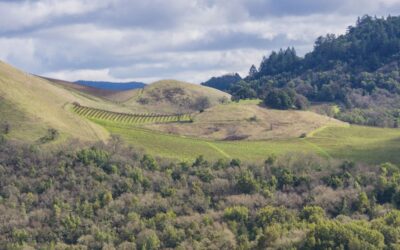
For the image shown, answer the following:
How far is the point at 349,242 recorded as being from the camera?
6266 cm

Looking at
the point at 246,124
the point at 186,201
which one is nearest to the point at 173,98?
the point at 246,124

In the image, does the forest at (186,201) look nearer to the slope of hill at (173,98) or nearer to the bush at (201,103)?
the slope of hill at (173,98)

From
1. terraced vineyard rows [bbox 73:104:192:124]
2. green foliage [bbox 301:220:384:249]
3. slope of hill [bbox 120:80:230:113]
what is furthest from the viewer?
slope of hill [bbox 120:80:230:113]

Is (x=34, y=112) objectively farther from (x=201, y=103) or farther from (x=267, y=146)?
(x=201, y=103)

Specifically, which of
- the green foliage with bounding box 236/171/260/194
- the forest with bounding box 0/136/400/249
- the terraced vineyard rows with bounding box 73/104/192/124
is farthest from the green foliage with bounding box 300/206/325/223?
the terraced vineyard rows with bounding box 73/104/192/124

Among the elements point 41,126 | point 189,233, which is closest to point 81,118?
point 41,126

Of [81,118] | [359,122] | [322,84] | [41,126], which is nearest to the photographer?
[41,126]

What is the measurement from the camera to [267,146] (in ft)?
347

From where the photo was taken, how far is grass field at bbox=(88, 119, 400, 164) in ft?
325

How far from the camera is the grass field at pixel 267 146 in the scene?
99062 millimetres

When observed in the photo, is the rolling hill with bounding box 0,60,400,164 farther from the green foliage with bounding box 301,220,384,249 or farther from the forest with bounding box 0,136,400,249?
the green foliage with bounding box 301,220,384,249

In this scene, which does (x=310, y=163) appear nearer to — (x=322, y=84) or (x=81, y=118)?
(x=81, y=118)

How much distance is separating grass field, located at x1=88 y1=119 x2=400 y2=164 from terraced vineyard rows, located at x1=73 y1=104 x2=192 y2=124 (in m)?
4.54

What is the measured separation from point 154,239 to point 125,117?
186 ft
